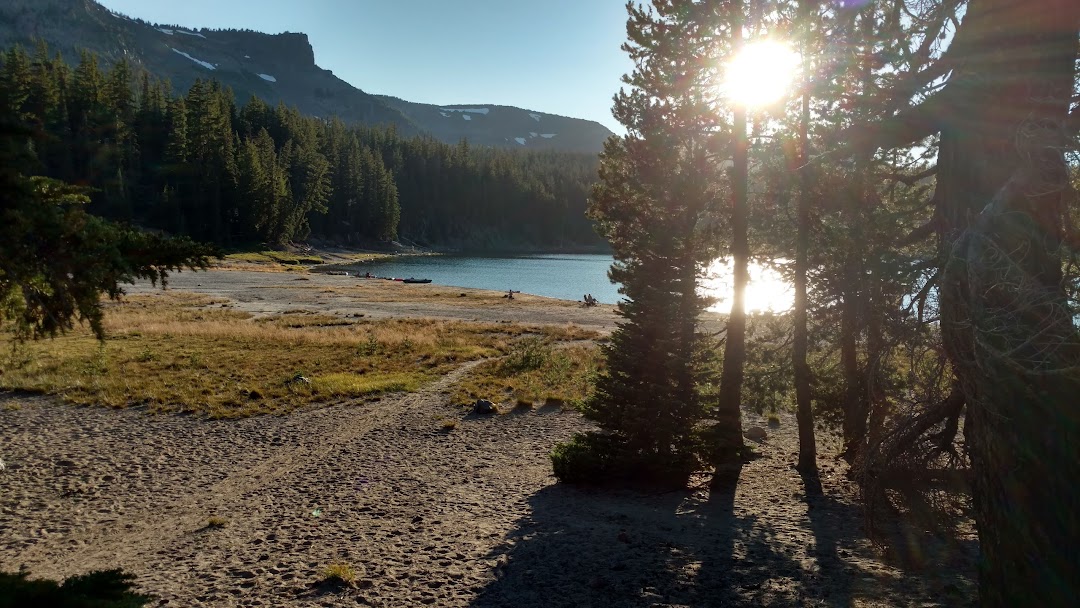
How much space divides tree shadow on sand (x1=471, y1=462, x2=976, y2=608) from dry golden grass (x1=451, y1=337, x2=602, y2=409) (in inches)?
272

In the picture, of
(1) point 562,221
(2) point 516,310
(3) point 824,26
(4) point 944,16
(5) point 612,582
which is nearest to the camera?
(4) point 944,16

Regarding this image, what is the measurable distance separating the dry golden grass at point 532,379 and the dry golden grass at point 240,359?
82.0 inches

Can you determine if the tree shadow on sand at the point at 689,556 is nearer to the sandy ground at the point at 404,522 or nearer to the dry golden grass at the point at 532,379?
the sandy ground at the point at 404,522

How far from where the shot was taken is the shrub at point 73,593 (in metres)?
3.97

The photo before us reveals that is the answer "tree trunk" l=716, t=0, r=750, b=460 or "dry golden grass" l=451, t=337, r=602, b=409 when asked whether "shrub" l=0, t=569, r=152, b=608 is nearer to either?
"tree trunk" l=716, t=0, r=750, b=460

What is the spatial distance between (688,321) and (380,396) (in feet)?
39.9

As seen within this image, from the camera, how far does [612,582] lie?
865 cm

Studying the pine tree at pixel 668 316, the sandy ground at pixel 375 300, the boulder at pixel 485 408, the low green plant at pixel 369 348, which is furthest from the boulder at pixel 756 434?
the sandy ground at pixel 375 300

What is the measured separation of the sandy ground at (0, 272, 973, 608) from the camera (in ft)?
27.4

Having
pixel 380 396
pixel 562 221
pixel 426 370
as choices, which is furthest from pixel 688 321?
pixel 562 221

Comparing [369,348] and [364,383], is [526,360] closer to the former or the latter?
[364,383]

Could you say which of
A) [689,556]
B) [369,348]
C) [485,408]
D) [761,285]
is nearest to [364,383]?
[485,408]

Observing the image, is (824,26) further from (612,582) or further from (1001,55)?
(612,582)

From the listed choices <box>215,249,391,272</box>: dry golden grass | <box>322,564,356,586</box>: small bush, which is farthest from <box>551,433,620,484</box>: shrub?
<box>215,249,391,272</box>: dry golden grass
